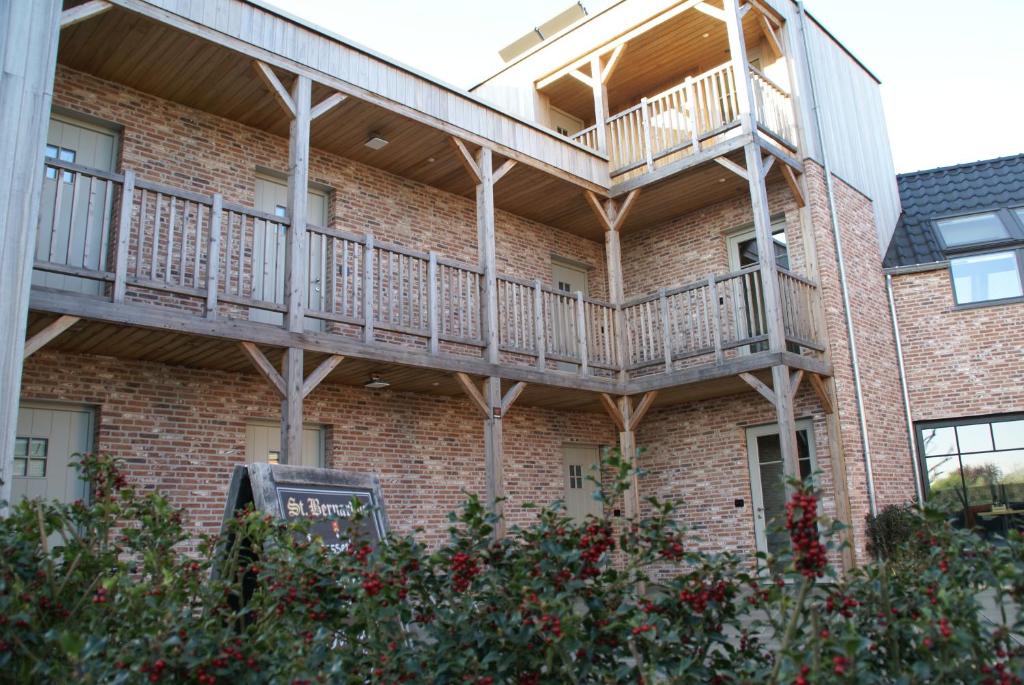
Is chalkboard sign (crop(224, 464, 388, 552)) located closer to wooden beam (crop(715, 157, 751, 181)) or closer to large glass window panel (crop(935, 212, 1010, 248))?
wooden beam (crop(715, 157, 751, 181))

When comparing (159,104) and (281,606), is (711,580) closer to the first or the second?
(281,606)

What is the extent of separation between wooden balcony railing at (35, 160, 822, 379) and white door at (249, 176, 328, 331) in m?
0.03

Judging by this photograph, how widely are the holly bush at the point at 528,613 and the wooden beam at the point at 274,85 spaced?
20.1ft

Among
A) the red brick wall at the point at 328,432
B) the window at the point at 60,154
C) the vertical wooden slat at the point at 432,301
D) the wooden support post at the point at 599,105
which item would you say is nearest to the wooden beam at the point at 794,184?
the wooden support post at the point at 599,105

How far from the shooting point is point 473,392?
32.7ft

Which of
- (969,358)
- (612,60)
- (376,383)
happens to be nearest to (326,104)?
(376,383)

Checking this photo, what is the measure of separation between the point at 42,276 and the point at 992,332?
1249cm

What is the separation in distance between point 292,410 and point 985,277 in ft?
34.7

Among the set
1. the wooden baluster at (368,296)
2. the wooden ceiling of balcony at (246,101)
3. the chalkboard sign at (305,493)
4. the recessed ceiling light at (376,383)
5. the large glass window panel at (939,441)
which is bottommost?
the chalkboard sign at (305,493)

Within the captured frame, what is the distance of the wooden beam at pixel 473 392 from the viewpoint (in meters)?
9.90

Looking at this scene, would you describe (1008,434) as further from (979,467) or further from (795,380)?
(795,380)

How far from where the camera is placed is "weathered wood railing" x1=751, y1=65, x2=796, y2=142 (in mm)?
12000

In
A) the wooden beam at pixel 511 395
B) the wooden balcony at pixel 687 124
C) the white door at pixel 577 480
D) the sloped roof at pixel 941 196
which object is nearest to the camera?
the wooden beam at pixel 511 395

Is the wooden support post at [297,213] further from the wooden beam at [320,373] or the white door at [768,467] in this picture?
the white door at [768,467]
